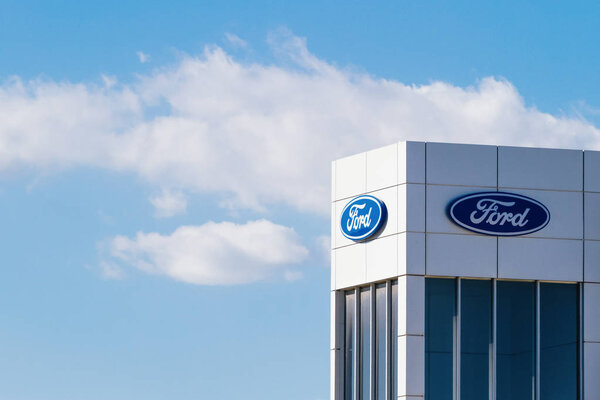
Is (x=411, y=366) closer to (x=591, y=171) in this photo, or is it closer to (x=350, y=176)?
(x=350, y=176)

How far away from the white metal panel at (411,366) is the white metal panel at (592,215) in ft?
19.8

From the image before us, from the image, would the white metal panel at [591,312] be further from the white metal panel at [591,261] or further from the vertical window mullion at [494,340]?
the vertical window mullion at [494,340]

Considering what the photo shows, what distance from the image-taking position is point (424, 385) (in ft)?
141

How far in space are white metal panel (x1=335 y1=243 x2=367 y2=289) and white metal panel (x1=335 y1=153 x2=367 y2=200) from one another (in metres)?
1.70

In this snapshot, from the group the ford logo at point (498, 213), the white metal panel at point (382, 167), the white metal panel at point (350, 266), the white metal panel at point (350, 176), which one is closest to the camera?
the ford logo at point (498, 213)

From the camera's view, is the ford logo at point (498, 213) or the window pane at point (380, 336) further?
the window pane at point (380, 336)

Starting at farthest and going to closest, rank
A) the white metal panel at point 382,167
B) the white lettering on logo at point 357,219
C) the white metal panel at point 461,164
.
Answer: the white lettering on logo at point 357,219, the white metal panel at point 382,167, the white metal panel at point 461,164

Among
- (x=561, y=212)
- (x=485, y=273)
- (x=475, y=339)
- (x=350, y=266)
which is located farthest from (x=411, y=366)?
(x=561, y=212)

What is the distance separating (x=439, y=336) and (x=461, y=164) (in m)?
5.14

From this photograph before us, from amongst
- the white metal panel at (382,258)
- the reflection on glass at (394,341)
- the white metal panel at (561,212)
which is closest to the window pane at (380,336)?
the reflection on glass at (394,341)

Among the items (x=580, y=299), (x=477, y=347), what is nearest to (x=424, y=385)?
(x=477, y=347)

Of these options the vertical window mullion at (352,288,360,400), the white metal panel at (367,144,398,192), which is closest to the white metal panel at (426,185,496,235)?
the white metal panel at (367,144,398,192)

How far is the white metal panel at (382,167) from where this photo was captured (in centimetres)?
4406

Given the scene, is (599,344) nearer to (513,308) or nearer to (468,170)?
(513,308)
